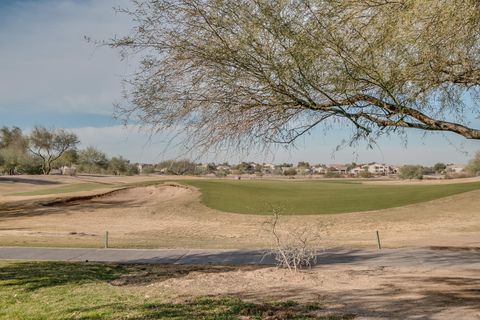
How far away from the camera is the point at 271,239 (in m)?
19.4

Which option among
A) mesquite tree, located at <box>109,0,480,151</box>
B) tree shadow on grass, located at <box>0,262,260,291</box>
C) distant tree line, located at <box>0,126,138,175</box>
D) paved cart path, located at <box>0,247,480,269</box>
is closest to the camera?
mesquite tree, located at <box>109,0,480,151</box>

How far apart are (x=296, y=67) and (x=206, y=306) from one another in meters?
4.03

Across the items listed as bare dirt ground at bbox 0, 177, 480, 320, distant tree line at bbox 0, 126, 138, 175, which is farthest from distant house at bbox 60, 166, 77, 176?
bare dirt ground at bbox 0, 177, 480, 320

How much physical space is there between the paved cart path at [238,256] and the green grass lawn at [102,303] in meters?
2.93

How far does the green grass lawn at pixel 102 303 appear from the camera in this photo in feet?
22.7

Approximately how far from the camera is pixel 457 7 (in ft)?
16.8

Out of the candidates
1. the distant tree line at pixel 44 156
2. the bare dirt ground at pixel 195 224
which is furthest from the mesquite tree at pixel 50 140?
the bare dirt ground at pixel 195 224

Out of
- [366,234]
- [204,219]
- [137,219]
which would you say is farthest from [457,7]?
[137,219]

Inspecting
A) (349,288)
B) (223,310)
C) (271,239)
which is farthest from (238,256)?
(223,310)

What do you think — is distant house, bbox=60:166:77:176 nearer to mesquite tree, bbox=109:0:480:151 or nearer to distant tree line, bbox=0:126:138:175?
distant tree line, bbox=0:126:138:175

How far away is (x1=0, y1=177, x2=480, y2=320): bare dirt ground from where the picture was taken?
26.2 feet

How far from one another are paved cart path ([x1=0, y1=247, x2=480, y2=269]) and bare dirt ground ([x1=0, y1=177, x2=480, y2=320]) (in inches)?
36.8

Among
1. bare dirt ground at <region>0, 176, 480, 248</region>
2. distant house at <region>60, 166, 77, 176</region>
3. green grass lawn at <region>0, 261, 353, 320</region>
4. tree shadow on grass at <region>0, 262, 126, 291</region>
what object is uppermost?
distant house at <region>60, 166, 77, 176</region>

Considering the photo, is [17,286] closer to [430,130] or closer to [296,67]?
[296,67]
